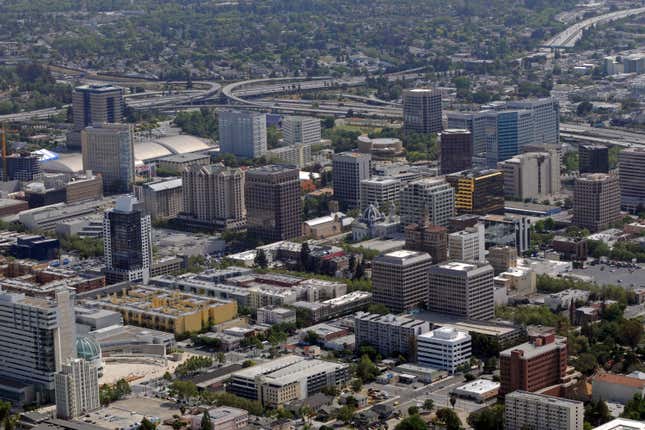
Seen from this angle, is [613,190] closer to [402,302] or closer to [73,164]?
[402,302]

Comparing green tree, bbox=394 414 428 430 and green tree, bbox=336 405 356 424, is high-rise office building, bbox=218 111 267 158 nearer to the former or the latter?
green tree, bbox=336 405 356 424

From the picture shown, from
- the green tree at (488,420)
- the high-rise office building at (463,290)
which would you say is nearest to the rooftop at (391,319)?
the high-rise office building at (463,290)

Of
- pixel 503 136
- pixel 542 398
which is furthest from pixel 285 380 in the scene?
pixel 503 136

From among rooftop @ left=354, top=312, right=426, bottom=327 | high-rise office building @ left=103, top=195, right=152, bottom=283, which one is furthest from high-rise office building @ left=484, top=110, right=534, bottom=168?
rooftop @ left=354, top=312, right=426, bottom=327

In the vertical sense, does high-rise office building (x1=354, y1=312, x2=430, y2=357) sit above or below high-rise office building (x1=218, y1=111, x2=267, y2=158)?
below

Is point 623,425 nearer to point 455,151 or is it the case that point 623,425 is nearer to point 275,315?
point 275,315

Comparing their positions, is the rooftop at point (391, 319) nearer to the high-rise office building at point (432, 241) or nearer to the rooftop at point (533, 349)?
the rooftop at point (533, 349)
